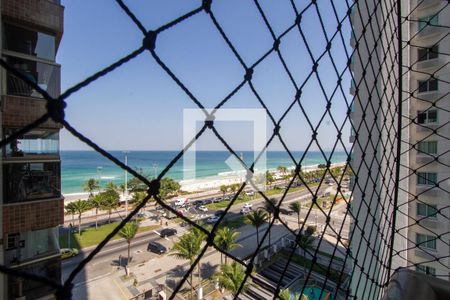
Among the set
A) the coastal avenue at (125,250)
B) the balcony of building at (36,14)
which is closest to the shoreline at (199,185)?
the coastal avenue at (125,250)

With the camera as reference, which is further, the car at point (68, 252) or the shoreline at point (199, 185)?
the shoreline at point (199, 185)

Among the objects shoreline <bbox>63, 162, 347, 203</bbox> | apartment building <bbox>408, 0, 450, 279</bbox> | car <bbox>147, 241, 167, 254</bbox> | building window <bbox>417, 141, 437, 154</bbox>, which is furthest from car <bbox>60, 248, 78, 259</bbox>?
shoreline <bbox>63, 162, 347, 203</bbox>

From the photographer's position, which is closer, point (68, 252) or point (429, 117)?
point (429, 117)

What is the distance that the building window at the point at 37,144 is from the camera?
1896 millimetres

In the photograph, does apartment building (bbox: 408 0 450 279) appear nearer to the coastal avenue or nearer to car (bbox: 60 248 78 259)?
the coastal avenue

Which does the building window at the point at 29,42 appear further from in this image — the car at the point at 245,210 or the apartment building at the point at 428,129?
the car at the point at 245,210

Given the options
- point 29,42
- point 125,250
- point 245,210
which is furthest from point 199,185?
point 29,42

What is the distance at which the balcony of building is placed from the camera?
1760mm

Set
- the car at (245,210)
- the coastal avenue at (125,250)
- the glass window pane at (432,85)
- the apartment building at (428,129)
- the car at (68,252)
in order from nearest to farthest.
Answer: the apartment building at (428,129)
the glass window pane at (432,85)
the coastal avenue at (125,250)
the car at (68,252)
the car at (245,210)

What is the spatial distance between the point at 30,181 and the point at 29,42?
3.39 feet

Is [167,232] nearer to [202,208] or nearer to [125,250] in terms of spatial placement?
[125,250]

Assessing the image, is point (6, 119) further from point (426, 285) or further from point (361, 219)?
point (361, 219)

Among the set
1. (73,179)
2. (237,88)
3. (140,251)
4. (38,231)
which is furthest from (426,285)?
(73,179)

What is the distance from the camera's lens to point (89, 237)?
7.21 m
